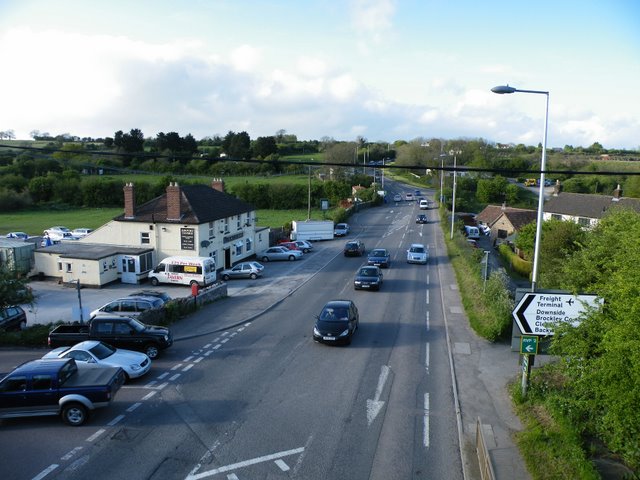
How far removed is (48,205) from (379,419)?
89.2 m

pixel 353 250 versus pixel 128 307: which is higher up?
pixel 128 307

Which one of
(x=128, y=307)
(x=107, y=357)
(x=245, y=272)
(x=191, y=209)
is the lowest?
(x=245, y=272)

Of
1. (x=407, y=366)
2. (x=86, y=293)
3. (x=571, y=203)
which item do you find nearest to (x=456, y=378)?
(x=407, y=366)

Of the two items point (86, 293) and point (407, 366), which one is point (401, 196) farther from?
point (407, 366)

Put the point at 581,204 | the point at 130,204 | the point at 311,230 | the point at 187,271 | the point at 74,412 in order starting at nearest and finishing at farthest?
the point at 74,412 → the point at 187,271 → the point at 130,204 → the point at 311,230 → the point at 581,204

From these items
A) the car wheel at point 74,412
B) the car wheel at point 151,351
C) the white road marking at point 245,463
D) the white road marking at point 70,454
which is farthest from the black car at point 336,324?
the white road marking at point 70,454

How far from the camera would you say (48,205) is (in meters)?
88.4

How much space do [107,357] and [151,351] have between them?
2.32m

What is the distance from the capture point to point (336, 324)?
65.9 ft

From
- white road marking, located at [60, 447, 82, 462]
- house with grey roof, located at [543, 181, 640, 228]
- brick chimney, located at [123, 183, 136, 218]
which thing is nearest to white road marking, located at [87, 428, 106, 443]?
white road marking, located at [60, 447, 82, 462]

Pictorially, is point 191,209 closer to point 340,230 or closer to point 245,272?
point 245,272

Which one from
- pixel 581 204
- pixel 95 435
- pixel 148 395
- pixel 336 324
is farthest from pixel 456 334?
pixel 581 204

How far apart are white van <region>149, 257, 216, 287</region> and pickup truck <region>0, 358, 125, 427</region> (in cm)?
1947

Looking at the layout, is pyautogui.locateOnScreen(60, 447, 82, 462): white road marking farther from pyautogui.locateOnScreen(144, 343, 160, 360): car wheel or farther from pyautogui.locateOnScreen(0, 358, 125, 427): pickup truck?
pyautogui.locateOnScreen(144, 343, 160, 360): car wheel
